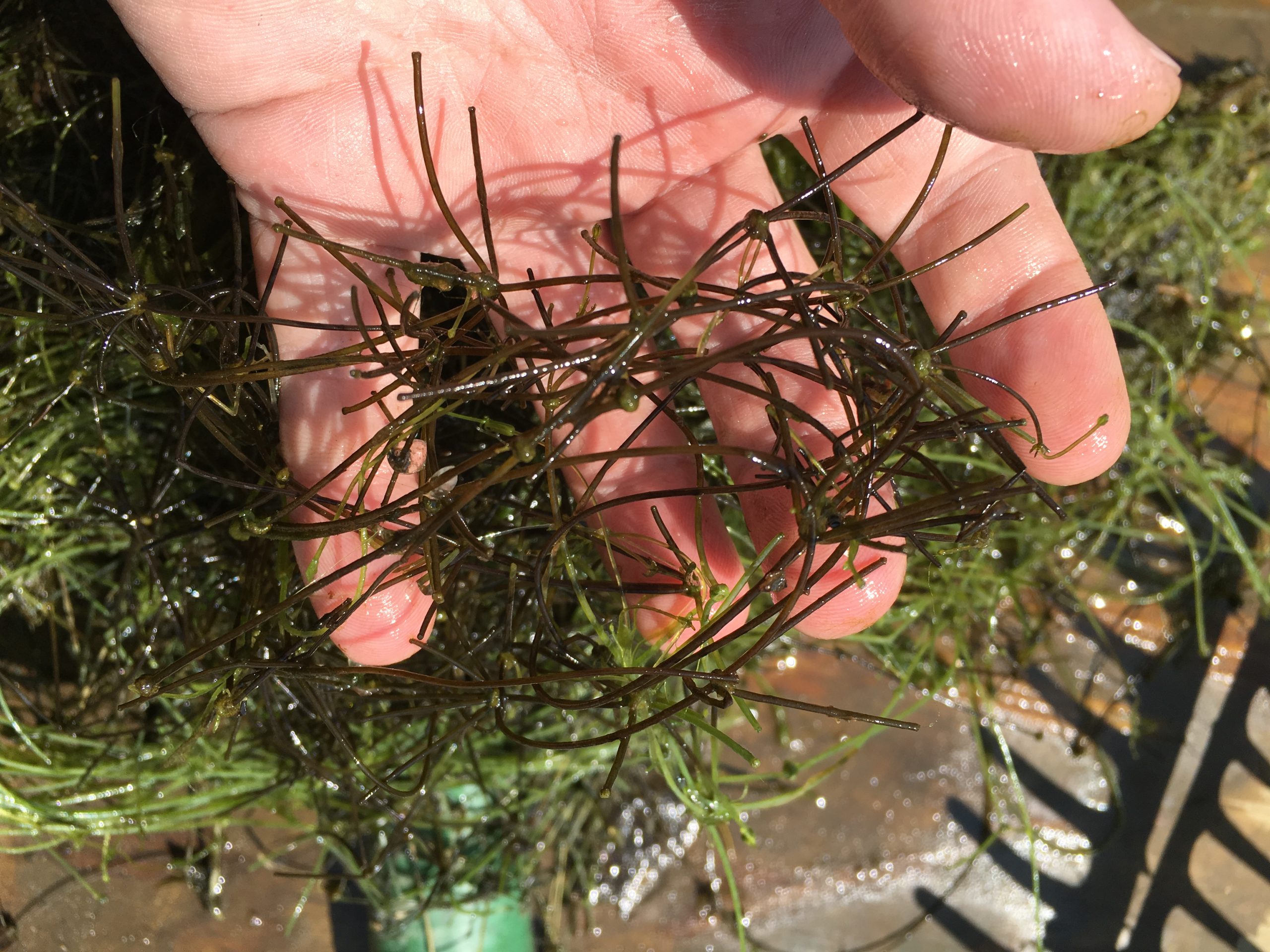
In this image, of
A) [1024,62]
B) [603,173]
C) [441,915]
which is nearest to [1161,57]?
[1024,62]

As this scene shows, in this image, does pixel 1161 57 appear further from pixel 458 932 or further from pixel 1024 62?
pixel 458 932

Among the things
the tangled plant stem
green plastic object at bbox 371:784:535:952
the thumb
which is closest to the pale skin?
the tangled plant stem

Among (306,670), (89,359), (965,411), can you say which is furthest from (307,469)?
(965,411)

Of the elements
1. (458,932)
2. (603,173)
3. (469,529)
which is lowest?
(458,932)

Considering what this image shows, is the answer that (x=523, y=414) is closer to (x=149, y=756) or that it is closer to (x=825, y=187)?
(x=825, y=187)

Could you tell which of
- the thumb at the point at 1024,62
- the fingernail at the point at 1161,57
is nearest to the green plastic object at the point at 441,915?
the thumb at the point at 1024,62

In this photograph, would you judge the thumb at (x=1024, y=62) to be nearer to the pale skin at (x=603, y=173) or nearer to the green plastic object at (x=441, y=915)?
the pale skin at (x=603, y=173)

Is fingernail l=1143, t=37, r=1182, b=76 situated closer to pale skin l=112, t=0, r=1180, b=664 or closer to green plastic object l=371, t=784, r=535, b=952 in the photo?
pale skin l=112, t=0, r=1180, b=664
